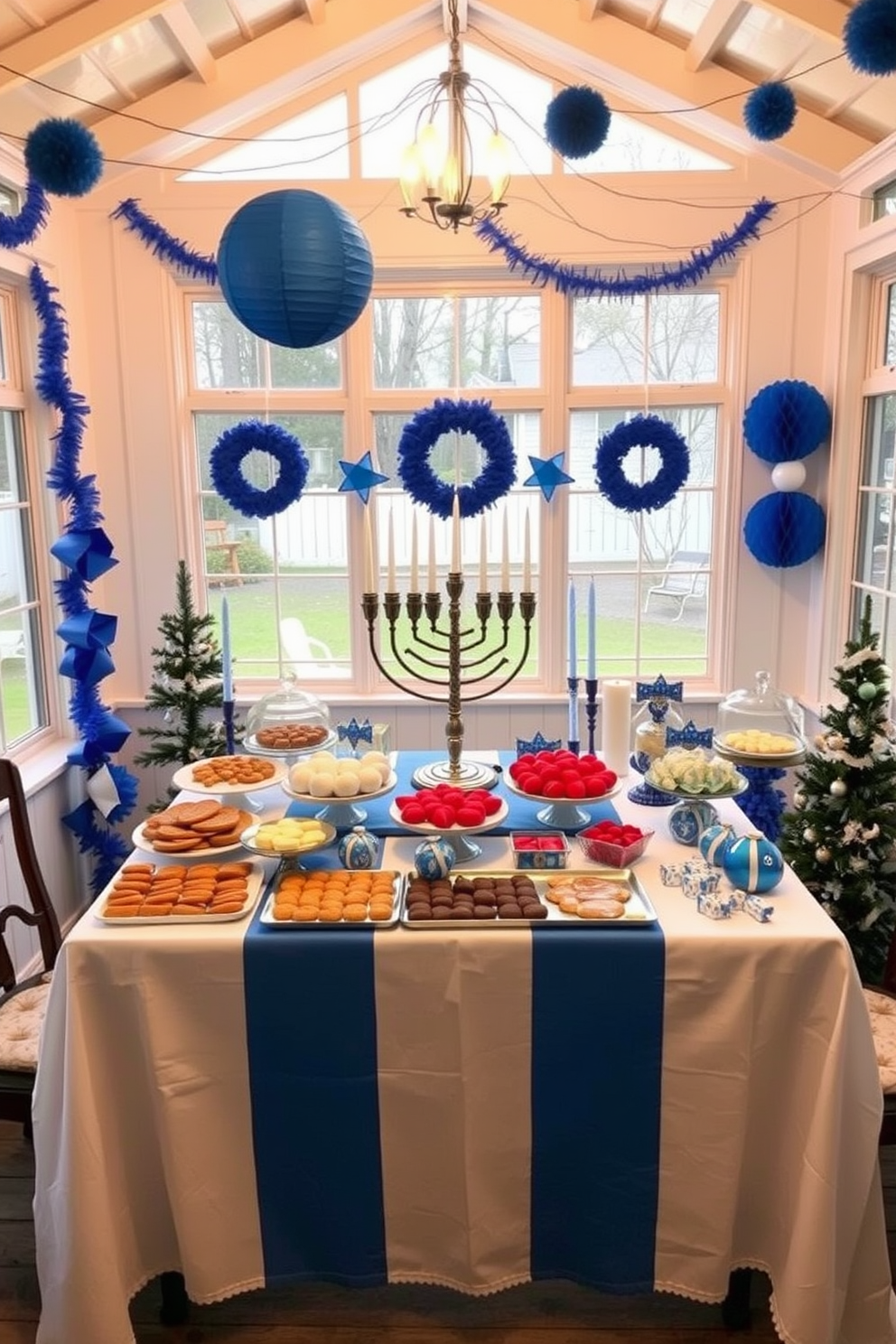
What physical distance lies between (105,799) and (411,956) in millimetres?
2072

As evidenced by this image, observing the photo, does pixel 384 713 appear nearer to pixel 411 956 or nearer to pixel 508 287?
pixel 508 287

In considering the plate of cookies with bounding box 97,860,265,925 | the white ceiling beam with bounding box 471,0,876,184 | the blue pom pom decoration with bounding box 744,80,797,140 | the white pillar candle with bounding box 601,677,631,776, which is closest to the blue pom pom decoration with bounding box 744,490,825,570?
the white ceiling beam with bounding box 471,0,876,184

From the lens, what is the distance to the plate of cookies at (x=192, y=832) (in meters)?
1.96

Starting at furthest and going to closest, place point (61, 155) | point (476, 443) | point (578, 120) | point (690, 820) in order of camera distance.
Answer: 1. point (476, 443)
2. point (578, 120)
3. point (61, 155)
4. point (690, 820)

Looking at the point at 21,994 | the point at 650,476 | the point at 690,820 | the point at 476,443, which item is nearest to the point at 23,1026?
the point at 21,994

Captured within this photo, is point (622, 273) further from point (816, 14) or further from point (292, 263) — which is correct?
point (292, 263)

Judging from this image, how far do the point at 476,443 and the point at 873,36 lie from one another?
1930 millimetres

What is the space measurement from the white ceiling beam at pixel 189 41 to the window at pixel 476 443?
0.77m

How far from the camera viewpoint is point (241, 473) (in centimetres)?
370

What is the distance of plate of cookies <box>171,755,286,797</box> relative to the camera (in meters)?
2.21

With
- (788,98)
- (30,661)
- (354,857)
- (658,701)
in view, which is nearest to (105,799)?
(30,661)

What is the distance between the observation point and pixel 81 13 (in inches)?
111

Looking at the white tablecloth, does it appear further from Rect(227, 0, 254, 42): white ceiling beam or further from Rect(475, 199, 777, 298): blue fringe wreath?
Rect(227, 0, 254, 42): white ceiling beam

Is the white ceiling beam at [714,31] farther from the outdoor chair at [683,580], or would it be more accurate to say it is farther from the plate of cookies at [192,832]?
the plate of cookies at [192,832]
